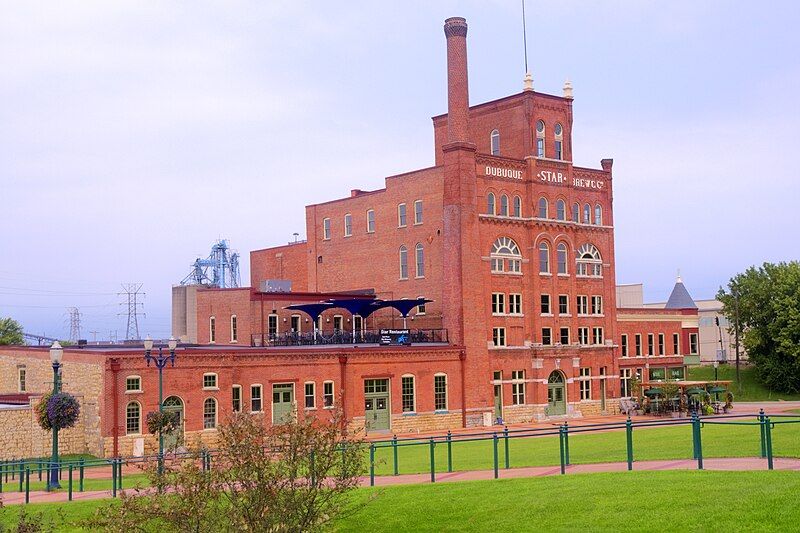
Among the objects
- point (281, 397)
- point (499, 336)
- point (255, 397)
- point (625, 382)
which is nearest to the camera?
point (255, 397)

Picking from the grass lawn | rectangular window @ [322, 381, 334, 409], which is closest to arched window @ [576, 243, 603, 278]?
rectangular window @ [322, 381, 334, 409]

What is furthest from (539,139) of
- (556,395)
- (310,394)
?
(310,394)

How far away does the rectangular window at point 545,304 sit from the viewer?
200 feet

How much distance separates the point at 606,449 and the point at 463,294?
2342 cm

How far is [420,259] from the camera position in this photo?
198ft

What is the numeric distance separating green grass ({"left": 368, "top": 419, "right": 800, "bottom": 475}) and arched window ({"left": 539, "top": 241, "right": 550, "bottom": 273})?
19660 mm

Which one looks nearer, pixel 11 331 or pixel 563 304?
pixel 563 304

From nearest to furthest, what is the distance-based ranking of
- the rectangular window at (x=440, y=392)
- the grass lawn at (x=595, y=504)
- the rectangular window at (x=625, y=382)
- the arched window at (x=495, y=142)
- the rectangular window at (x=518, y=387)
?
the grass lawn at (x=595, y=504), the rectangular window at (x=440, y=392), the rectangular window at (x=518, y=387), the arched window at (x=495, y=142), the rectangular window at (x=625, y=382)

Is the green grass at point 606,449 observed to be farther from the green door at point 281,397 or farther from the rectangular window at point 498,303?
the rectangular window at point 498,303

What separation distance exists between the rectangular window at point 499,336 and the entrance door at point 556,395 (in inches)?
181

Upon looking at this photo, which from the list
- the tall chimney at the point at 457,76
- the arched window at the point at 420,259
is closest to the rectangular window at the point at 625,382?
the arched window at the point at 420,259

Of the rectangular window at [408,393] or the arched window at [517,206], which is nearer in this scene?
the rectangular window at [408,393]

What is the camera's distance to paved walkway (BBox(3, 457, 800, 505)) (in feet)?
75.2

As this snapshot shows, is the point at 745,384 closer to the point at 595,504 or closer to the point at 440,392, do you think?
the point at 440,392
